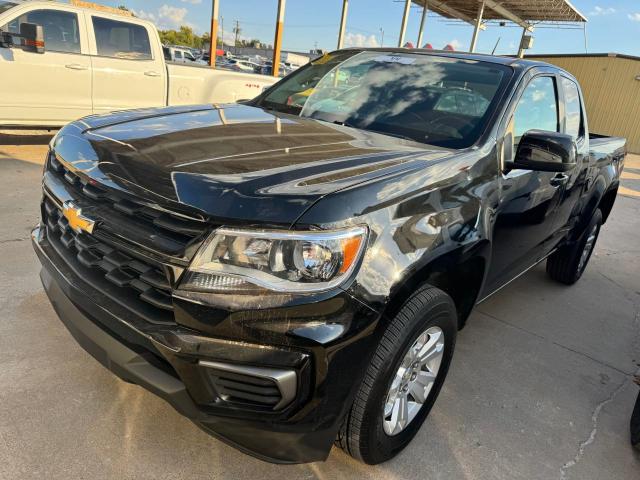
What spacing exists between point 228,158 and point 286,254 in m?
0.52

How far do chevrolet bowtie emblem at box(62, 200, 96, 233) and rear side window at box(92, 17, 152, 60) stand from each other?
580 cm

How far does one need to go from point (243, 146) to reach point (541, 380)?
7.40 ft

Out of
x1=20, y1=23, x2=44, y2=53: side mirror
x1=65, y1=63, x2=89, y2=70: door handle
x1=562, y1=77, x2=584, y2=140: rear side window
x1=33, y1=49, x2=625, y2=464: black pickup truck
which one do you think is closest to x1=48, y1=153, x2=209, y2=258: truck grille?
x1=33, y1=49, x2=625, y2=464: black pickup truck

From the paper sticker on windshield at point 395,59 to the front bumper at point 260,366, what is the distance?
2.00 meters

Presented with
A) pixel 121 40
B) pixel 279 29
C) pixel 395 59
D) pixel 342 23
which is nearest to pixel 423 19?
pixel 342 23

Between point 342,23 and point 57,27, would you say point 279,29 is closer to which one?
point 342,23

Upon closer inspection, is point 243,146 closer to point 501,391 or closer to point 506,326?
point 501,391

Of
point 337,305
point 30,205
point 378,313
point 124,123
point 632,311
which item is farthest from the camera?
point 30,205

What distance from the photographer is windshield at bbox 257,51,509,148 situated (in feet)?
8.57

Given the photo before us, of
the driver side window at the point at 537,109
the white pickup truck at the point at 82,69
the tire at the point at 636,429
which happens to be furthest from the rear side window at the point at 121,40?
the tire at the point at 636,429

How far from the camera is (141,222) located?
169 centimetres

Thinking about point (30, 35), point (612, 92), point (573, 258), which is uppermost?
point (612, 92)

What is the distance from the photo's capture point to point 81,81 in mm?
6770

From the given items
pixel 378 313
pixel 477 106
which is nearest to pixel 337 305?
pixel 378 313
